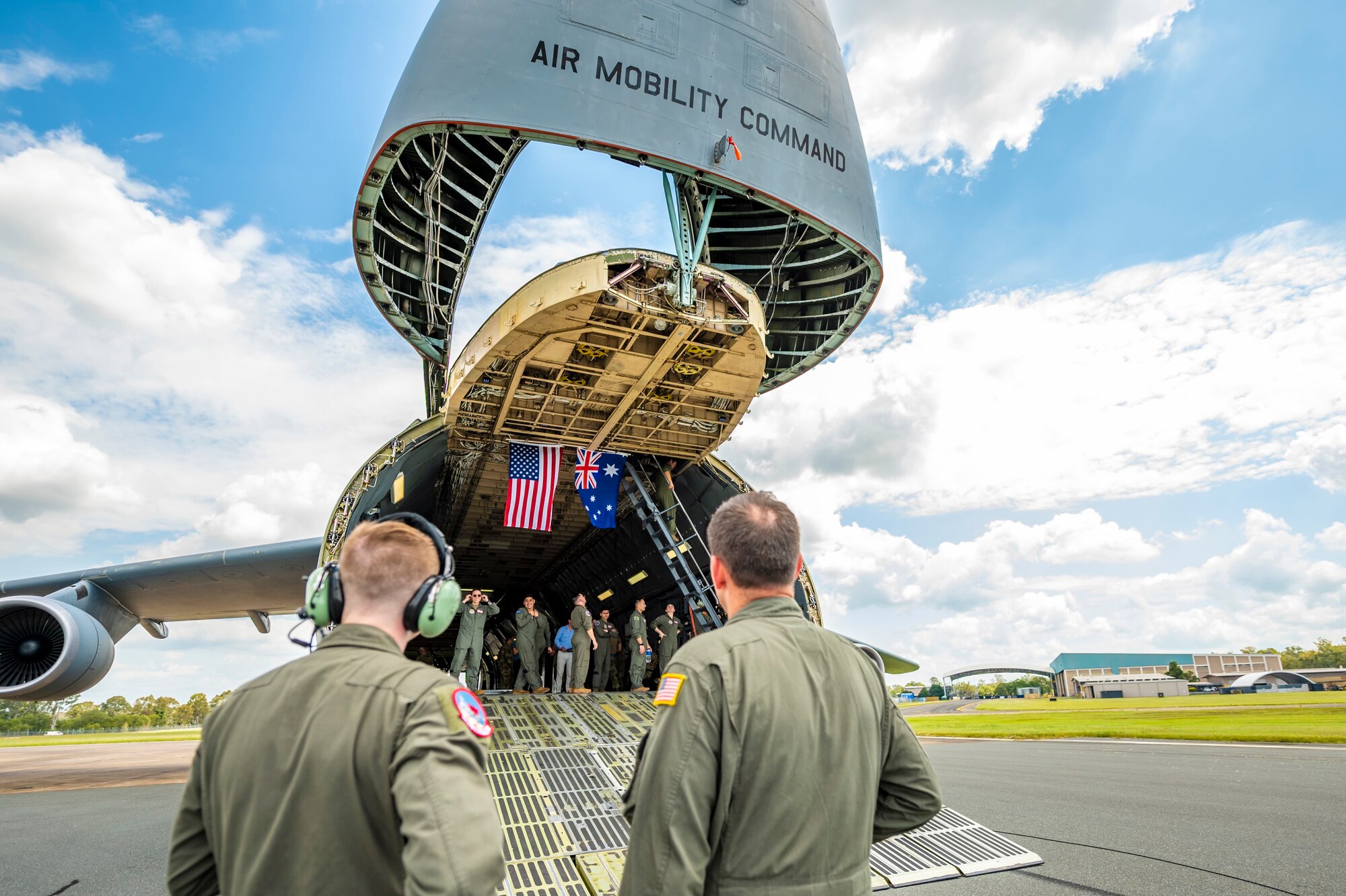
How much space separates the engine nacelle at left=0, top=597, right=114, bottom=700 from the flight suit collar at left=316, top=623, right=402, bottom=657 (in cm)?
1010

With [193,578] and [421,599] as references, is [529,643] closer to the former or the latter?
[193,578]

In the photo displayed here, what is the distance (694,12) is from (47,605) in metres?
10.6

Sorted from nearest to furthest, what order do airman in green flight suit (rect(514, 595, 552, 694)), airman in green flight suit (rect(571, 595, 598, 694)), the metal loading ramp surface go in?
the metal loading ramp surface, airman in green flight suit (rect(571, 595, 598, 694)), airman in green flight suit (rect(514, 595, 552, 694))

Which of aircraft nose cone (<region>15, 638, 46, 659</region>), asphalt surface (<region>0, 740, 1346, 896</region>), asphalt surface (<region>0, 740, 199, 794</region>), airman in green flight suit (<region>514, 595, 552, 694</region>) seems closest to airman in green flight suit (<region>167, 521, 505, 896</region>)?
asphalt surface (<region>0, 740, 1346, 896</region>)

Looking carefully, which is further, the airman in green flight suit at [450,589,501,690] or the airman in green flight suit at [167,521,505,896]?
the airman in green flight suit at [450,589,501,690]

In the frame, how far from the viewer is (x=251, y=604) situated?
12.9m

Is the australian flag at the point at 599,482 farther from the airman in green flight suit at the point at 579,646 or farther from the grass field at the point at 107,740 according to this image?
the grass field at the point at 107,740

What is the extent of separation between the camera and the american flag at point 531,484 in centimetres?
1073

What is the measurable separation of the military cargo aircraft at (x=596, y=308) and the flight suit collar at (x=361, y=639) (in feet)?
9.15

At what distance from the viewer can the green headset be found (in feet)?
6.53

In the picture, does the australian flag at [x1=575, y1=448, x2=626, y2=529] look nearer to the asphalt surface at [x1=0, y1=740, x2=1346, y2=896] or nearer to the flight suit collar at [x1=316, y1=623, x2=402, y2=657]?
the asphalt surface at [x1=0, y1=740, x2=1346, y2=896]

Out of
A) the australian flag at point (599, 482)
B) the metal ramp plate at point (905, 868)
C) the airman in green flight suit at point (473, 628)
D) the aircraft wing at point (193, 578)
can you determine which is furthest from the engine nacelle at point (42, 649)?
the metal ramp plate at point (905, 868)

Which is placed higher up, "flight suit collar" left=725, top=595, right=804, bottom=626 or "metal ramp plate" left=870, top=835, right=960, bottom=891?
"flight suit collar" left=725, top=595, right=804, bottom=626

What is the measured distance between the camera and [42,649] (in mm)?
9367
